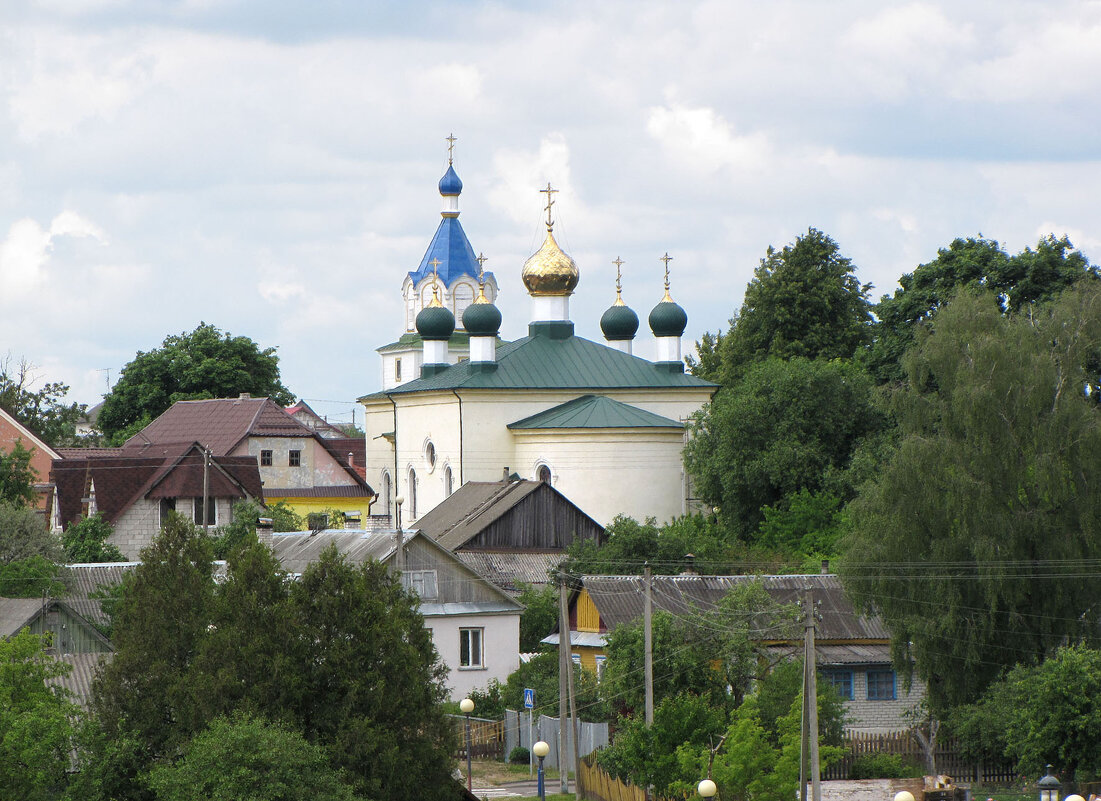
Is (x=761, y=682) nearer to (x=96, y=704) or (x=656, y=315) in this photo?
(x=96, y=704)

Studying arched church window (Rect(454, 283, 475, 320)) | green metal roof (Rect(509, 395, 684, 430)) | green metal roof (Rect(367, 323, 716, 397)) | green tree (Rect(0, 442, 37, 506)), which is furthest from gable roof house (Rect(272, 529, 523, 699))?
arched church window (Rect(454, 283, 475, 320))

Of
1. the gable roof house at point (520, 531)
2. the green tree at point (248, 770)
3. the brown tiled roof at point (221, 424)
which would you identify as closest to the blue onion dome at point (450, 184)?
the brown tiled roof at point (221, 424)

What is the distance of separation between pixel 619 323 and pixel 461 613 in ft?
77.3

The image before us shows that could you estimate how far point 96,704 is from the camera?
65.9ft

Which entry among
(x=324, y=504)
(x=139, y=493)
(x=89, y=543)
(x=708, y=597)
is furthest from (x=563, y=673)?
(x=324, y=504)

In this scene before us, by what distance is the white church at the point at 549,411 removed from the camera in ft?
157

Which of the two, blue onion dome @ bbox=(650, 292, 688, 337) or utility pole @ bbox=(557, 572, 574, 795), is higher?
blue onion dome @ bbox=(650, 292, 688, 337)

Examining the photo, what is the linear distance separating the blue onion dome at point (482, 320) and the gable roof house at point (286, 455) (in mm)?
8664

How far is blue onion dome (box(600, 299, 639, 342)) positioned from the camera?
55125 millimetres

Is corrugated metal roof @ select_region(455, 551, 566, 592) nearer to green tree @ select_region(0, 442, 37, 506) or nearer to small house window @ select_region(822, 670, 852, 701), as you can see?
small house window @ select_region(822, 670, 852, 701)

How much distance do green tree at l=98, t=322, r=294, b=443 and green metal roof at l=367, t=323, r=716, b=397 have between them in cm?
2111

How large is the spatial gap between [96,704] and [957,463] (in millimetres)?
15272

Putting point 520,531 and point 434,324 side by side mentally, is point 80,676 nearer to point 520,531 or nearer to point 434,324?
point 520,531

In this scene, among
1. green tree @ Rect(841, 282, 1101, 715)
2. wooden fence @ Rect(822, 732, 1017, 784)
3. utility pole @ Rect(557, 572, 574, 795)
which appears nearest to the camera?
utility pole @ Rect(557, 572, 574, 795)
